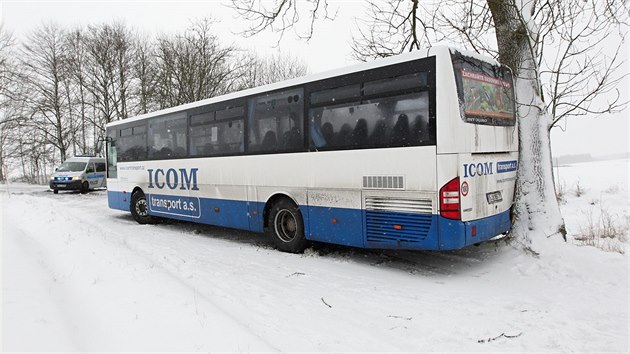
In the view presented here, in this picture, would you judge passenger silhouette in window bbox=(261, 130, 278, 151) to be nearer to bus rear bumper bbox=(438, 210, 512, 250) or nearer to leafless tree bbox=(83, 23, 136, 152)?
bus rear bumper bbox=(438, 210, 512, 250)

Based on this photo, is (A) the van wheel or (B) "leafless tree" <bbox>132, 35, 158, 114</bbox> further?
(B) "leafless tree" <bbox>132, 35, 158, 114</bbox>

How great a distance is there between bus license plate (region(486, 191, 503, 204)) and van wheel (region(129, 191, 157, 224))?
8922 millimetres

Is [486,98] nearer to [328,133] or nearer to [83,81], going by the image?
[328,133]

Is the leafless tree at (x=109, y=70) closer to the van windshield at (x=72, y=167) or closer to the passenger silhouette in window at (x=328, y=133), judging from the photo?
the van windshield at (x=72, y=167)

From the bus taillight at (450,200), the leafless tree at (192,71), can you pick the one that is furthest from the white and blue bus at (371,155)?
the leafless tree at (192,71)

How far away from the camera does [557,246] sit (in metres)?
6.22

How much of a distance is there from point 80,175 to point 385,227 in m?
22.8

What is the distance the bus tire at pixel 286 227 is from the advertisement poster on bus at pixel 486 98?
3362mm

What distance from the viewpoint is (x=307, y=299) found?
4.93 m

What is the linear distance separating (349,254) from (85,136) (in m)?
36.5

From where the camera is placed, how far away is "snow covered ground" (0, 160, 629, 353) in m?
3.58

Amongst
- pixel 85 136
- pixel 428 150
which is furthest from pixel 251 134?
pixel 85 136

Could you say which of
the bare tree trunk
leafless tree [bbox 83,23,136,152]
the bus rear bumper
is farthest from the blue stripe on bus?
leafless tree [bbox 83,23,136,152]

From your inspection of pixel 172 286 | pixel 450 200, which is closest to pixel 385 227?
pixel 450 200
